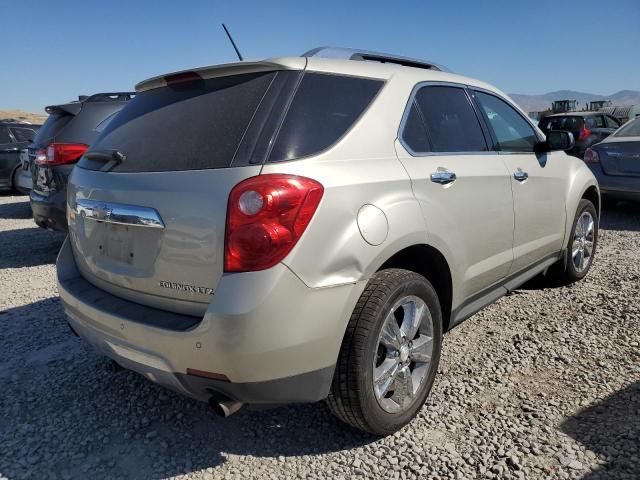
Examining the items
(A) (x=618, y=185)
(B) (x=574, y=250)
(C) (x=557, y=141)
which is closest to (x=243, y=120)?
(C) (x=557, y=141)

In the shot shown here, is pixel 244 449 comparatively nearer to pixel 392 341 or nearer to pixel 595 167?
pixel 392 341

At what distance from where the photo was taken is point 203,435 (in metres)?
2.51

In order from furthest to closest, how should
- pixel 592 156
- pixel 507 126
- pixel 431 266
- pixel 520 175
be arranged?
1. pixel 592 156
2. pixel 507 126
3. pixel 520 175
4. pixel 431 266

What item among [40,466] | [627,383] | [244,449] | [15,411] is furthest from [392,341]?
[15,411]

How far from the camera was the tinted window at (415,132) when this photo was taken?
255 centimetres

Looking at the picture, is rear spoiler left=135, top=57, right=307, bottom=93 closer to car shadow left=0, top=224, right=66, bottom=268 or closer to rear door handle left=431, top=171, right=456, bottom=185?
rear door handle left=431, top=171, right=456, bottom=185

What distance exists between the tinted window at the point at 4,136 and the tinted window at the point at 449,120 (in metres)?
11.1

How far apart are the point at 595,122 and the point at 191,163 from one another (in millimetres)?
13521

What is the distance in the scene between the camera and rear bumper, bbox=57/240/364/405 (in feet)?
6.07

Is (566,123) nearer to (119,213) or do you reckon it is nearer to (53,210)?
(53,210)

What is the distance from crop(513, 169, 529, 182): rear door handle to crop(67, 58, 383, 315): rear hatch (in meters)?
1.36

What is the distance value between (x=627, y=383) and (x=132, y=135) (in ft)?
9.81

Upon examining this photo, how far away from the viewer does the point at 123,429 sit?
2.56 meters

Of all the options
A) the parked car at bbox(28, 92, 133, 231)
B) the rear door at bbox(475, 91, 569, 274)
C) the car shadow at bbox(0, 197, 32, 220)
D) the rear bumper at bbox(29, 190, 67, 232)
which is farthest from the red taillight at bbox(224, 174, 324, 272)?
the car shadow at bbox(0, 197, 32, 220)
